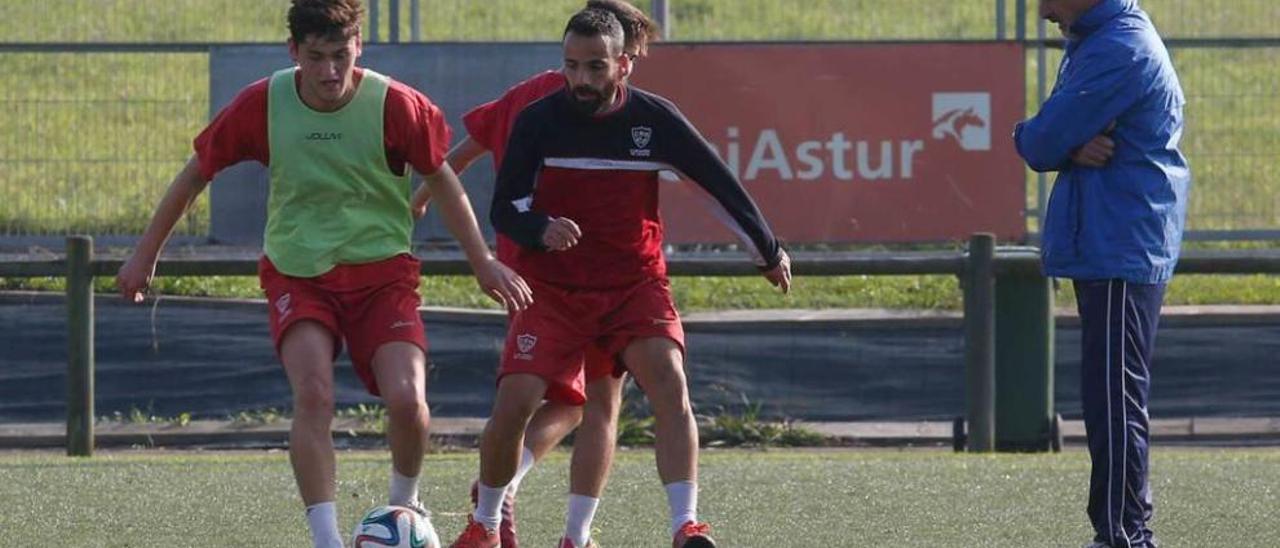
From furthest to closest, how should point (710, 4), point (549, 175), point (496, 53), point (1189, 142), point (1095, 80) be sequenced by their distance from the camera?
1. point (710, 4)
2. point (1189, 142)
3. point (496, 53)
4. point (549, 175)
5. point (1095, 80)

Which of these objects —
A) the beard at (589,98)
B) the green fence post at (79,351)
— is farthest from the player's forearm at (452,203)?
the green fence post at (79,351)

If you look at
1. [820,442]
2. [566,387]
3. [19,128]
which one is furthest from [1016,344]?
[19,128]

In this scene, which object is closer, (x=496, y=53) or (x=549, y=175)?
(x=549, y=175)

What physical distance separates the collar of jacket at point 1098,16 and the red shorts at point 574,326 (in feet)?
4.44

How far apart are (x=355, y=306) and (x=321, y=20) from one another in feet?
2.52

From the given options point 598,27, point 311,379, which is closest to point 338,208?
point 311,379

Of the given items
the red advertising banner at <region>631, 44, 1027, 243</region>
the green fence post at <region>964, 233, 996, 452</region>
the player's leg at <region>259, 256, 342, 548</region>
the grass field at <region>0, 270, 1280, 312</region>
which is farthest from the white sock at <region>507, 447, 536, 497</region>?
the grass field at <region>0, 270, 1280, 312</region>

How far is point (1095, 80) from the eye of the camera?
6090 millimetres

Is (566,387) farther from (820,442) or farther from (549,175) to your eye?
(820,442)

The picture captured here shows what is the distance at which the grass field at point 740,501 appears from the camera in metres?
7.17

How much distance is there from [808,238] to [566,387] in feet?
19.2

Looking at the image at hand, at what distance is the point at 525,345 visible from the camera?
6.50 metres

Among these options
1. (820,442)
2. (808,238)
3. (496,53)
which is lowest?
(820,442)

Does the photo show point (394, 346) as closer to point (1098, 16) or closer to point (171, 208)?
point (171, 208)
